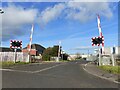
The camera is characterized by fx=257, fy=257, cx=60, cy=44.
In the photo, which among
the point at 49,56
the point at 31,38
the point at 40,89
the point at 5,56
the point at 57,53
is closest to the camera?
the point at 40,89

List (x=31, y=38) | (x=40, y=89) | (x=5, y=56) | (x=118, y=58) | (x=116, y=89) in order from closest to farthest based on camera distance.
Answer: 1. (x=40, y=89)
2. (x=116, y=89)
3. (x=118, y=58)
4. (x=5, y=56)
5. (x=31, y=38)

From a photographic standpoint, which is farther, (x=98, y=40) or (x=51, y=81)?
(x=98, y=40)

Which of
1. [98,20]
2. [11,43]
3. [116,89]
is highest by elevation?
[98,20]

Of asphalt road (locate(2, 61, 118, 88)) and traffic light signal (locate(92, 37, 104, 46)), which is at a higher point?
traffic light signal (locate(92, 37, 104, 46))

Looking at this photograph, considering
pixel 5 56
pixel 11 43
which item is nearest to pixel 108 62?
pixel 11 43

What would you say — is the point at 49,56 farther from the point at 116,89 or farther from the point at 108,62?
the point at 116,89

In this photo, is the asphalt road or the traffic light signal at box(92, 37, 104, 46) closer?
the asphalt road

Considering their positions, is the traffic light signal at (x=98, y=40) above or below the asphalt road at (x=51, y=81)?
above

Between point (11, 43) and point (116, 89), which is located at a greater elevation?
point (11, 43)

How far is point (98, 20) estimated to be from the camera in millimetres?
43906

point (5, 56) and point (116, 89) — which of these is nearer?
point (116, 89)

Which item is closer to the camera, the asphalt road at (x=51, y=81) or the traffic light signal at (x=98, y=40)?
the asphalt road at (x=51, y=81)

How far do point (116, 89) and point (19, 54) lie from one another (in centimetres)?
4428

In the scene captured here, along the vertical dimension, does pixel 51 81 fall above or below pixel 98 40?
below
